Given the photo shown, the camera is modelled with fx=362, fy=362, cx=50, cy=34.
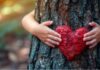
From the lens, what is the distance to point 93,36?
1.50m

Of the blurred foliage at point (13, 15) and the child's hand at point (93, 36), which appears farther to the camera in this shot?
the blurred foliage at point (13, 15)

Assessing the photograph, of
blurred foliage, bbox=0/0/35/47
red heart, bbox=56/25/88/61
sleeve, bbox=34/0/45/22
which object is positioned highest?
blurred foliage, bbox=0/0/35/47

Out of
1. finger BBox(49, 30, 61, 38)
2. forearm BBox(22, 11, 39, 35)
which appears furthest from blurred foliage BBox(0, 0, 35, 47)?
finger BBox(49, 30, 61, 38)

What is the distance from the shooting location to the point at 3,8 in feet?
11.0

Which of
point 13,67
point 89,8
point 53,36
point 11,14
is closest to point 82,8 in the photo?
point 89,8

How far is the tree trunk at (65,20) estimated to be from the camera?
1.51 m

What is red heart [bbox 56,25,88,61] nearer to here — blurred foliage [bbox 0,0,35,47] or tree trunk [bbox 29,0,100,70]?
tree trunk [bbox 29,0,100,70]

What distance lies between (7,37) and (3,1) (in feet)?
1.09

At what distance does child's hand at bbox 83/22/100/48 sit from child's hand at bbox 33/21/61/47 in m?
0.12

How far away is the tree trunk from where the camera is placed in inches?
59.3

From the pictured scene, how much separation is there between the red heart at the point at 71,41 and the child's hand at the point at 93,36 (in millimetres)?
19

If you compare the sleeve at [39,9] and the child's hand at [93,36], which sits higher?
the sleeve at [39,9]

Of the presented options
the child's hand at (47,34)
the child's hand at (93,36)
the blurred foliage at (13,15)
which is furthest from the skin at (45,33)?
the blurred foliage at (13,15)

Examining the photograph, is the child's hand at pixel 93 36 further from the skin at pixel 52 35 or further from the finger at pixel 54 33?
the finger at pixel 54 33
